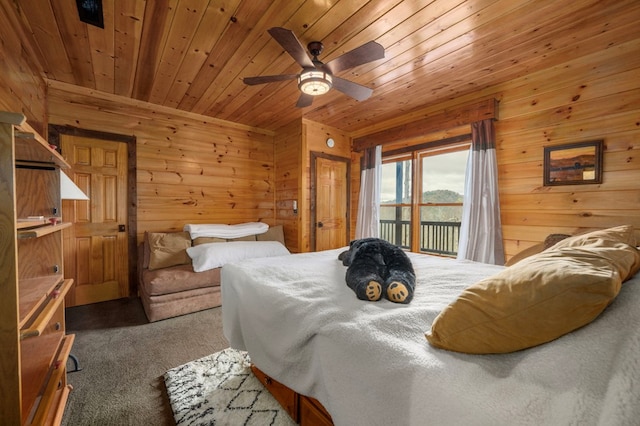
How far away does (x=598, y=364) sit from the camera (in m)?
0.56

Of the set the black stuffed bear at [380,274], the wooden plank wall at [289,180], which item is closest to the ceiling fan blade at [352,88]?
the black stuffed bear at [380,274]

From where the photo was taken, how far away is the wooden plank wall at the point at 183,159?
305cm

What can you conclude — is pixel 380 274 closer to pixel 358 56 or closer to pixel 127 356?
pixel 358 56

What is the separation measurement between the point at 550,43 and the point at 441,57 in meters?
0.81

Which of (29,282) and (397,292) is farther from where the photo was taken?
(29,282)

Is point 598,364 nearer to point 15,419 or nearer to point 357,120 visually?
point 15,419

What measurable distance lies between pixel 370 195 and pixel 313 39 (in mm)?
2386

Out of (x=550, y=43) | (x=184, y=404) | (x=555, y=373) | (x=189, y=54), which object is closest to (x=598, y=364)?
(x=555, y=373)

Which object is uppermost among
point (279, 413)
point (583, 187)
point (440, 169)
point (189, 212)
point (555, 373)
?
point (440, 169)

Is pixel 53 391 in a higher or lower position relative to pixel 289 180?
lower

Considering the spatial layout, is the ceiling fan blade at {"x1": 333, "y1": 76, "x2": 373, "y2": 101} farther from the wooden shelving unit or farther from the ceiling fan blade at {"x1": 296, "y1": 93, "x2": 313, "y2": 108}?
the wooden shelving unit

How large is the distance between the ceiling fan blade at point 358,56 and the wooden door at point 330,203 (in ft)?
6.68

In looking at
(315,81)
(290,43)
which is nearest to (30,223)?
(290,43)

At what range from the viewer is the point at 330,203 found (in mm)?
4164
